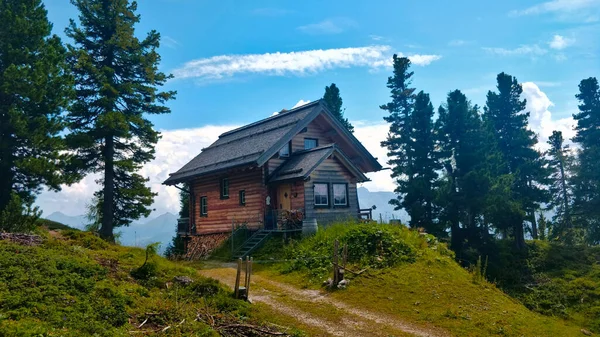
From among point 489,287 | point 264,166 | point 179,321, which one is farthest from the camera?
point 264,166

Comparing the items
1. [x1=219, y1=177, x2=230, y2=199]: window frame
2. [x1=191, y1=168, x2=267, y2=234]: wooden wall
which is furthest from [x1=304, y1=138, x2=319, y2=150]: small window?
[x1=219, y1=177, x2=230, y2=199]: window frame

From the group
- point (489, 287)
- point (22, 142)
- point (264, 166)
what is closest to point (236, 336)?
point (489, 287)

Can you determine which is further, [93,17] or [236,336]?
[93,17]

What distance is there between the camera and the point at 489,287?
16.1 meters

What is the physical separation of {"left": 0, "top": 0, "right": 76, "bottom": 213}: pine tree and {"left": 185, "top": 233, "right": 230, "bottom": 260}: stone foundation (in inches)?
367

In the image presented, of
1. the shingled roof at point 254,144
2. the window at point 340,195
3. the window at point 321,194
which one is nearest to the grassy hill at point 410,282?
the window at point 321,194

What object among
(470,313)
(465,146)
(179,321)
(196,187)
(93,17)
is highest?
(93,17)

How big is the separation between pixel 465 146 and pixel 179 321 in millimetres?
28390

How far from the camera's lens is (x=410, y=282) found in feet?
50.9

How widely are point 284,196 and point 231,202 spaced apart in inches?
171

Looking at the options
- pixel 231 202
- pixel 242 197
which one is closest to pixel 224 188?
pixel 231 202

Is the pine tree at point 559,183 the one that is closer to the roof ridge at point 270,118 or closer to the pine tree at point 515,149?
the pine tree at point 515,149

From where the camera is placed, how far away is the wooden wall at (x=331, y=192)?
80.4 ft

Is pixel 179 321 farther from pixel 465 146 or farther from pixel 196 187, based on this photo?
pixel 465 146
